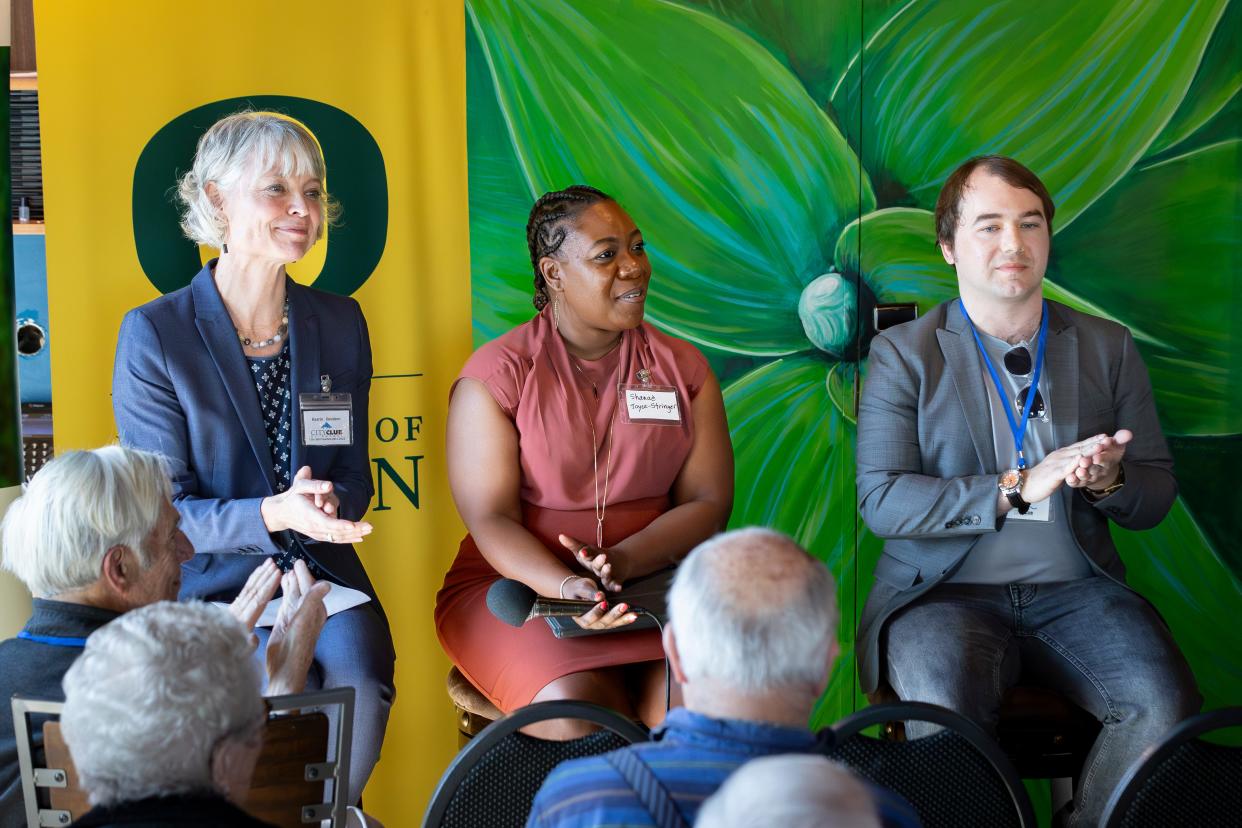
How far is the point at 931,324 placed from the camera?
3.25m

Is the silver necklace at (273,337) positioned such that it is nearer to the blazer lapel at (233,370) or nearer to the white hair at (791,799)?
the blazer lapel at (233,370)

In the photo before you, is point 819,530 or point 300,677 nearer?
point 300,677

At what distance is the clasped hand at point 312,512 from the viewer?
9.42 ft

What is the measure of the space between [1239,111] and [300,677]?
3628mm

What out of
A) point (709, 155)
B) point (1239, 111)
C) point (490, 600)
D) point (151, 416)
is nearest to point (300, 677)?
point (490, 600)

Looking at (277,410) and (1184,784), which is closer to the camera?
(1184,784)

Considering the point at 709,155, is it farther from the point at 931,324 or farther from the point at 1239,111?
the point at 1239,111

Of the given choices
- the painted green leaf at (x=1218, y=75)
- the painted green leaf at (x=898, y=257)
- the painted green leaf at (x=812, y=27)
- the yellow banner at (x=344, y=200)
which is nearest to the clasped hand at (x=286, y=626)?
the yellow banner at (x=344, y=200)

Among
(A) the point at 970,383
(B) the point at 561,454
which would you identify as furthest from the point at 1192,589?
(B) the point at 561,454

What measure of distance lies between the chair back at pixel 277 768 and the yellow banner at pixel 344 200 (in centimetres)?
189

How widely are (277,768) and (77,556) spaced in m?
0.54

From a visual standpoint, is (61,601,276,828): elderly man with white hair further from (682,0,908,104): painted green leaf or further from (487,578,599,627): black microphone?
(682,0,908,104): painted green leaf

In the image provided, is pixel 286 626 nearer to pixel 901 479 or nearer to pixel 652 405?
pixel 652 405

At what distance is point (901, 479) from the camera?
308 centimetres
